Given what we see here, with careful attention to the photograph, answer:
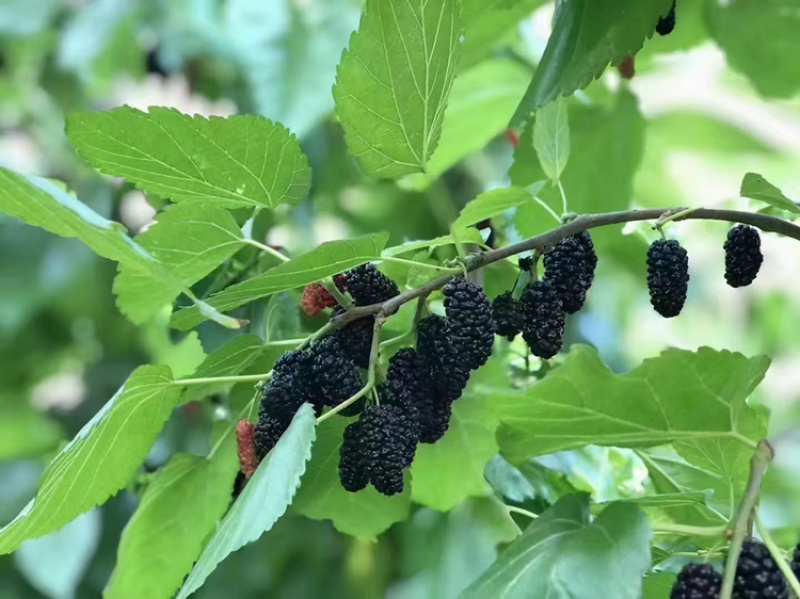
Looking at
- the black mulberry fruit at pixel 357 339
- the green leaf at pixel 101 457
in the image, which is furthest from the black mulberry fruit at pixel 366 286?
the green leaf at pixel 101 457

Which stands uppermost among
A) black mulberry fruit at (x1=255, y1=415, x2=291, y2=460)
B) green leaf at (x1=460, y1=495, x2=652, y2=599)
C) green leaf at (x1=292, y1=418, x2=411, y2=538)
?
green leaf at (x1=460, y1=495, x2=652, y2=599)

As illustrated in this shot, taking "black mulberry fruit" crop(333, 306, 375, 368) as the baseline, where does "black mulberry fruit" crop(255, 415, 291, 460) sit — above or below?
below

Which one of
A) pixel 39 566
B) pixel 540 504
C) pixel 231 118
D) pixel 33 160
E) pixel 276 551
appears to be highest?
pixel 231 118

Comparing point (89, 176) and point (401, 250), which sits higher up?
point (401, 250)

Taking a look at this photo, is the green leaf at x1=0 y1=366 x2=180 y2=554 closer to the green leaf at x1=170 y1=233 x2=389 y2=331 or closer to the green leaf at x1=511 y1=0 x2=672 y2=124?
the green leaf at x1=170 y1=233 x2=389 y2=331

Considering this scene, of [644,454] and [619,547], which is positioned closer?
[619,547]

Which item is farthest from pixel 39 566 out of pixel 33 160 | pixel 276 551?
pixel 33 160

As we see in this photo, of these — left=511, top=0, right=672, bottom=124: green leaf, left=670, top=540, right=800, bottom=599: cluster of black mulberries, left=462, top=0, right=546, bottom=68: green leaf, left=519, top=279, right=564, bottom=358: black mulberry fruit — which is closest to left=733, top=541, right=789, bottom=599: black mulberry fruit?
left=670, top=540, right=800, bottom=599: cluster of black mulberries

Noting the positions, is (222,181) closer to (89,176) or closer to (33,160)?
(89,176)
